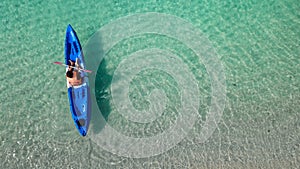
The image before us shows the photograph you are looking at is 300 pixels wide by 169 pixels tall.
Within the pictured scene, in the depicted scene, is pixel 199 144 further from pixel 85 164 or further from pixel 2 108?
pixel 2 108

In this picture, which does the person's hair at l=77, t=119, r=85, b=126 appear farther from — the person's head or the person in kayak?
the person's head

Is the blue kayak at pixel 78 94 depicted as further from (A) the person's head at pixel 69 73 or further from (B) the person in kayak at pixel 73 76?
(A) the person's head at pixel 69 73

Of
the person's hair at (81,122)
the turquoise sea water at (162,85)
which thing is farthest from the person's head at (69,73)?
the person's hair at (81,122)

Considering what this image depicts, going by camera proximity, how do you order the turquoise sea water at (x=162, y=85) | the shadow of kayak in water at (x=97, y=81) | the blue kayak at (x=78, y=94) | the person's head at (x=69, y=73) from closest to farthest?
the turquoise sea water at (x=162, y=85)
the blue kayak at (x=78, y=94)
the person's head at (x=69, y=73)
the shadow of kayak in water at (x=97, y=81)

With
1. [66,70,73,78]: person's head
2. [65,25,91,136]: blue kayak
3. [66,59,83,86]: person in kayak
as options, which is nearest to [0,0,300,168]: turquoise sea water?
[65,25,91,136]: blue kayak

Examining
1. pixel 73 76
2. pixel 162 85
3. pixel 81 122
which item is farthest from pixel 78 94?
pixel 162 85

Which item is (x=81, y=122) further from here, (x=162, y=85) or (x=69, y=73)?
(x=162, y=85)

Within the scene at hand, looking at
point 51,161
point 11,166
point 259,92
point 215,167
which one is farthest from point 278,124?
point 11,166
